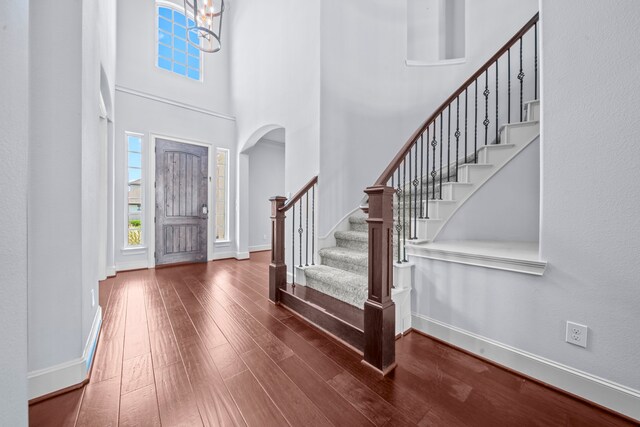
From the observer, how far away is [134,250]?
167 inches

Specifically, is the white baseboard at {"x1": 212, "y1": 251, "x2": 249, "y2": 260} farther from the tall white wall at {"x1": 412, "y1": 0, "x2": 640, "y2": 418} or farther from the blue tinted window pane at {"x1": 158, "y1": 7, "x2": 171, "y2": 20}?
the blue tinted window pane at {"x1": 158, "y1": 7, "x2": 171, "y2": 20}

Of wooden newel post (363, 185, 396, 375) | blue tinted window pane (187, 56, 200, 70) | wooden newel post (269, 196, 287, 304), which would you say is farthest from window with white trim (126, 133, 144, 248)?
wooden newel post (363, 185, 396, 375)

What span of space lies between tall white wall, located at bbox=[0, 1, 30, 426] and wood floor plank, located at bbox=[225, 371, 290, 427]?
0.86 metres

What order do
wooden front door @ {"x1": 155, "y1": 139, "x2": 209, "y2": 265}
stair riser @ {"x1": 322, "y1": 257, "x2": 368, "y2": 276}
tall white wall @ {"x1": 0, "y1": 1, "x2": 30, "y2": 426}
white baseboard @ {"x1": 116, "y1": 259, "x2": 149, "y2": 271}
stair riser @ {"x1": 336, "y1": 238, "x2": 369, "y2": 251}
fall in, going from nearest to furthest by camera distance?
tall white wall @ {"x1": 0, "y1": 1, "x2": 30, "y2": 426} → stair riser @ {"x1": 322, "y1": 257, "x2": 368, "y2": 276} → stair riser @ {"x1": 336, "y1": 238, "x2": 369, "y2": 251} → white baseboard @ {"x1": 116, "y1": 259, "x2": 149, "y2": 271} → wooden front door @ {"x1": 155, "y1": 139, "x2": 209, "y2": 265}

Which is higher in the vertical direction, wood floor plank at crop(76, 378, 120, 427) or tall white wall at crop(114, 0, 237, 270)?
tall white wall at crop(114, 0, 237, 270)

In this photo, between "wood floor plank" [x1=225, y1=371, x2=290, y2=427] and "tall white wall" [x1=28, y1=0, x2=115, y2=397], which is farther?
"tall white wall" [x1=28, y1=0, x2=115, y2=397]

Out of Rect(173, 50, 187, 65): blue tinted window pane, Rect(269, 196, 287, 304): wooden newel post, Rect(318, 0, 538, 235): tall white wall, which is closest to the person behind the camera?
Rect(269, 196, 287, 304): wooden newel post

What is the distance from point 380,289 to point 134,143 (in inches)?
183

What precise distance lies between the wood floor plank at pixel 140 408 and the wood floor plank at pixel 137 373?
52 mm

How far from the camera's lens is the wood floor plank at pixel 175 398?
1279 millimetres

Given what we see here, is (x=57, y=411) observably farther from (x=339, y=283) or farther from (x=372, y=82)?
(x=372, y=82)

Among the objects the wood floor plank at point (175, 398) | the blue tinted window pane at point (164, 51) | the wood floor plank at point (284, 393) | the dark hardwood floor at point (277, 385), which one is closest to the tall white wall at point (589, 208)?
the dark hardwood floor at point (277, 385)

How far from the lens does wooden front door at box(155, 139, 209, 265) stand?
4.49m

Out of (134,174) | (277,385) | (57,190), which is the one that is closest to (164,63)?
(134,174)
